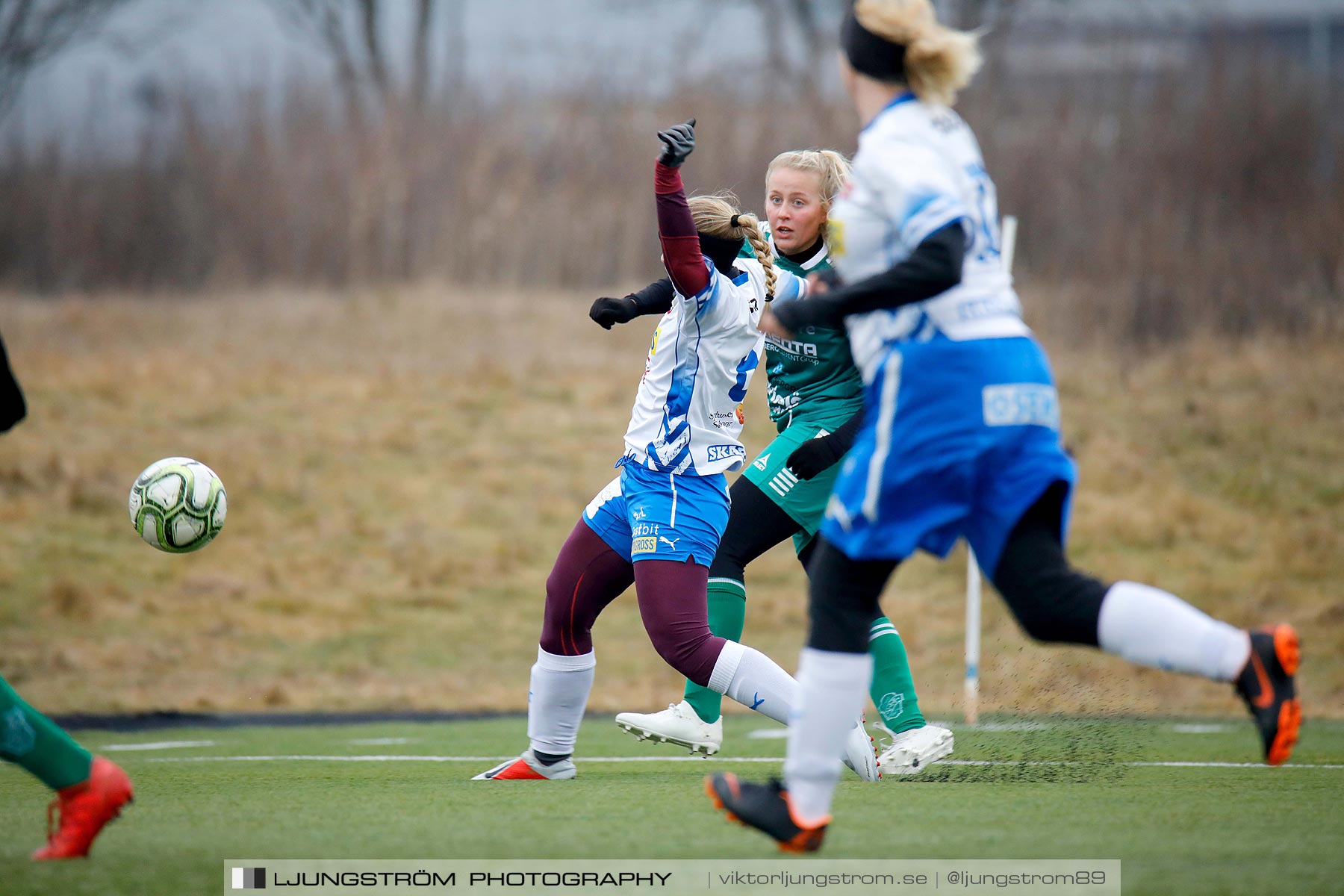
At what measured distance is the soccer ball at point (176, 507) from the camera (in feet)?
17.0

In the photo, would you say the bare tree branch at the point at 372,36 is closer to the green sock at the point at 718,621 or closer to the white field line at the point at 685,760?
the white field line at the point at 685,760

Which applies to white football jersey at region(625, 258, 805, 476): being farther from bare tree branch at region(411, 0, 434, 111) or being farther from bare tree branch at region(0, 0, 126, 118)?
bare tree branch at region(0, 0, 126, 118)

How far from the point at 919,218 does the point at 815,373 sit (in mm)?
2109

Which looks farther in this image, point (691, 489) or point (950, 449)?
point (691, 489)

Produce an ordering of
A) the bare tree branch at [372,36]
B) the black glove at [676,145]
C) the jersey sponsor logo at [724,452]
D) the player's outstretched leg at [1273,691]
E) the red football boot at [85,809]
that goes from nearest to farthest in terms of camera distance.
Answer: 1. the player's outstretched leg at [1273,691]
2. the red football boot at [85,809]
3. the black glove at [676,145]
4. the jersey sponsor logo at [724,452]
5. the bare tree branch at [372,36]

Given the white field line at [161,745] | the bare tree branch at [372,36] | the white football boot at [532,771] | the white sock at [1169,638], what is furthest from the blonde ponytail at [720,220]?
the bare tree branch at [372,36]

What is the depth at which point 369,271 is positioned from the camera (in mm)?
17594

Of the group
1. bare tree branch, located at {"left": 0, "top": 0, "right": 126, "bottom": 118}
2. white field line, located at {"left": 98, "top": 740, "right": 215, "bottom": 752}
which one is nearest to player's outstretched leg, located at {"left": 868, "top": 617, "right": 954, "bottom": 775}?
white field line, located at {"left": 98, "top": 740, "right": 215, "bottom": 752}

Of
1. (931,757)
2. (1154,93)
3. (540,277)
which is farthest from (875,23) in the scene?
(1154,93)

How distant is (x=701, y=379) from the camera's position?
4.68 meters

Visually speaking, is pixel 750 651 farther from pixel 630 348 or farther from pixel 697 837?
pixel 630 348

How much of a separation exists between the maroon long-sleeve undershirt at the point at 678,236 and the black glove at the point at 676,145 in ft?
0.09

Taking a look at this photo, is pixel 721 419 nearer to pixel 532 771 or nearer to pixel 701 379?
pixel 701 379

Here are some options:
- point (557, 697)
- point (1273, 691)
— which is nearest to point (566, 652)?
point (557, 697)
